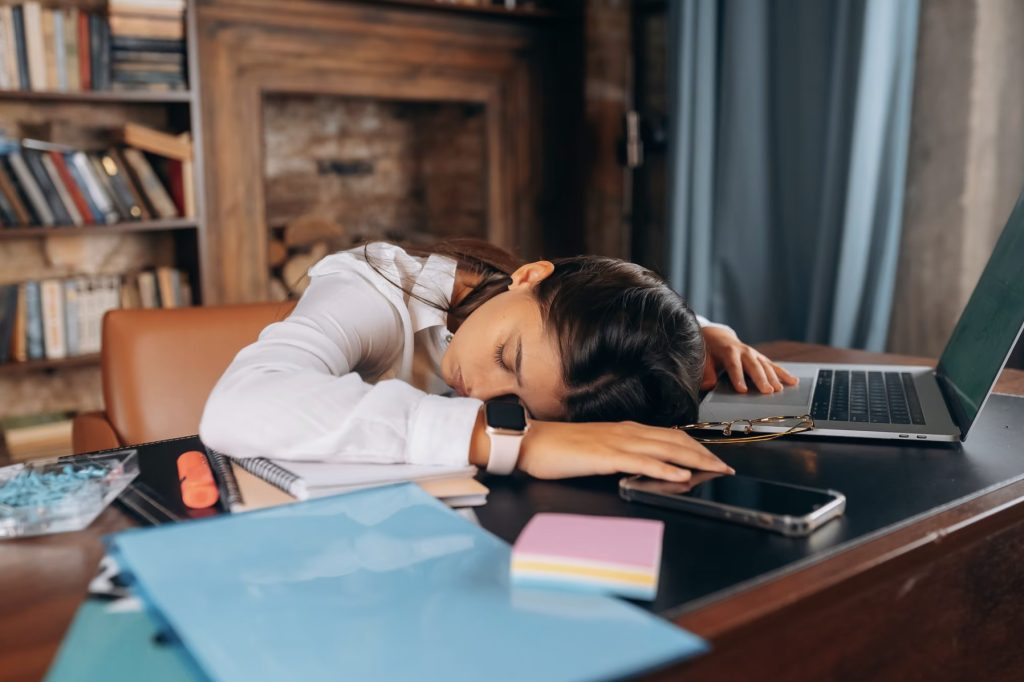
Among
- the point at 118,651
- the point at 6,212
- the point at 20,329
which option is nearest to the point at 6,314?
the point at 20,329

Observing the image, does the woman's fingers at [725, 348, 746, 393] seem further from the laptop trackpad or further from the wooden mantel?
the wooden mantel

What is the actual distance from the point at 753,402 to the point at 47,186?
7.59ft

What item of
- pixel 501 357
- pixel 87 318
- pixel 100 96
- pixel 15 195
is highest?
pixel 100 96

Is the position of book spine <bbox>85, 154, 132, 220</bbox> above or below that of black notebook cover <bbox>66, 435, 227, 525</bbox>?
above

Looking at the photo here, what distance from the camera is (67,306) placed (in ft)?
9.17

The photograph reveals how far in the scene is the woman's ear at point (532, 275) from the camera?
109cm

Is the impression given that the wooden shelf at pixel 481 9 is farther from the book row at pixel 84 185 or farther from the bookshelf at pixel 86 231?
the book row at pixel 84 185

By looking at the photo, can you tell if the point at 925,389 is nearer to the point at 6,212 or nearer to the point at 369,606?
the point at 369,606

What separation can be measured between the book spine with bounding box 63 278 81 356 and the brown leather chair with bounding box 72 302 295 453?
1584 mm

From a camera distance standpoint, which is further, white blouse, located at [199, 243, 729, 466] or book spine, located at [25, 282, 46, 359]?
book spine, located at [25, 282, 46, 359]

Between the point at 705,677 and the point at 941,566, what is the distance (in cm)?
27

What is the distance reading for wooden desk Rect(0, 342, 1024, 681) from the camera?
1.80 ft

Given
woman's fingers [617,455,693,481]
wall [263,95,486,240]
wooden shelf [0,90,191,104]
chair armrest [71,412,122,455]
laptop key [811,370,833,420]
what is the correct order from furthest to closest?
wall [263,95,486,240], wooden shelf [0,90,191,104], chair armrest [71,412,122,455], laptop key [811,370,833,420], woman's fingers [617,455,693,481]

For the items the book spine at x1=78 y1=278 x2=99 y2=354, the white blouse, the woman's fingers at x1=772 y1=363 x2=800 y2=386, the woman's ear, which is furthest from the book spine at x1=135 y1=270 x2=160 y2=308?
the woman's fingers at x1=772 y1=363 x2=800 y2=386
